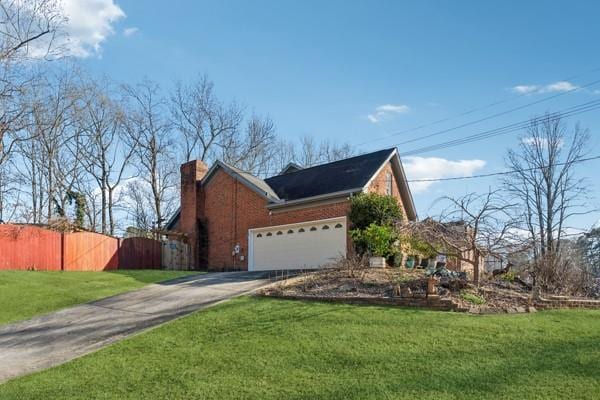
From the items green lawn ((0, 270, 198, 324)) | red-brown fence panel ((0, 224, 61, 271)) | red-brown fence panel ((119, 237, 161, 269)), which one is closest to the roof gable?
red-brown fence panel ((119, 237, 161, 269))

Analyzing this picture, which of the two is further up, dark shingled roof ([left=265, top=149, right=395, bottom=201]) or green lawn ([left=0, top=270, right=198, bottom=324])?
dark shingled roof ([left=265, top=149, right=395, bottom=201])

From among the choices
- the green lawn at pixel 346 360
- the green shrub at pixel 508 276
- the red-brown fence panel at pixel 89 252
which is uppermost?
the red-brown fence panel at pixel 89 252

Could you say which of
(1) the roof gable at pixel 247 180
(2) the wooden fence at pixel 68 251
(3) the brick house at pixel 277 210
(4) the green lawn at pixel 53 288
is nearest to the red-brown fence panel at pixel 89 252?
(2) the wooden fence at pixel 68 251

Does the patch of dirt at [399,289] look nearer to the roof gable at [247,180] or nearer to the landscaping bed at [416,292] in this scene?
the landscaping bed at [416,292]

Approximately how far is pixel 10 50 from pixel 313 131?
25.4m

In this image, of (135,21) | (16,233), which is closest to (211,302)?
(135,21)

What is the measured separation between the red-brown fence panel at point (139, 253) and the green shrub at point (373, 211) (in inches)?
451

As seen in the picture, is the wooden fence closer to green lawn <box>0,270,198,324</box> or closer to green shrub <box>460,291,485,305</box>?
green lawn <box>0,270,198,324</box>

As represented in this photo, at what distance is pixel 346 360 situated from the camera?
7113 millimetres

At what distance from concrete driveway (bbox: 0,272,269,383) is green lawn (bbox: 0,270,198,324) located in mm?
697

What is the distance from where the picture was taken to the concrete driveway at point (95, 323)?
864 cm

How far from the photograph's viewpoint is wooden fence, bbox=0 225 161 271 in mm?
18891

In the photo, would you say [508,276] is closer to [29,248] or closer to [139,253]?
[139,253]

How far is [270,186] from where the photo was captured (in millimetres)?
24047
